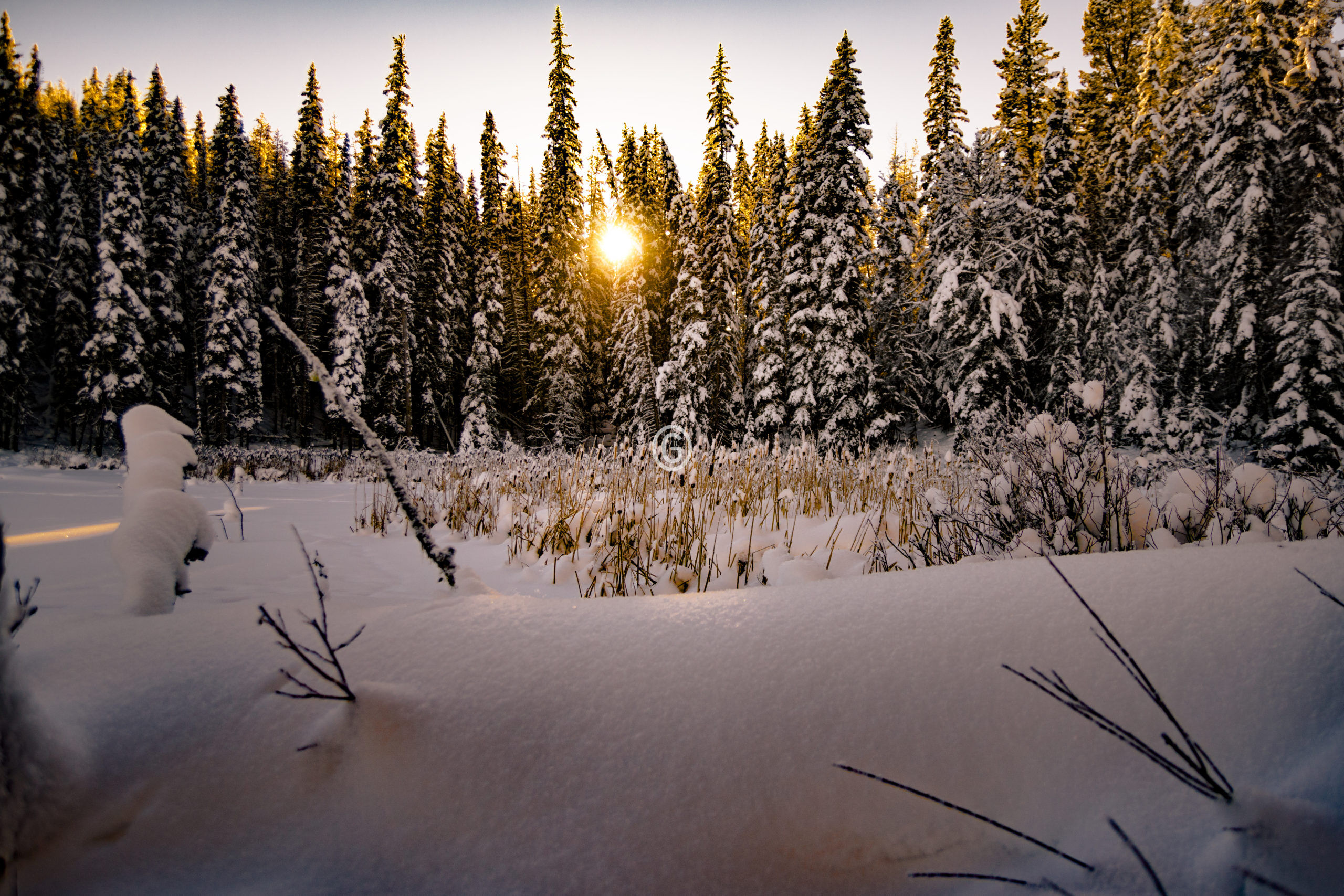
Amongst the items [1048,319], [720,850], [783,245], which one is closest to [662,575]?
[720,850]

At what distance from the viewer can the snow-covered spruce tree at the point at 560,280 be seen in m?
23.0

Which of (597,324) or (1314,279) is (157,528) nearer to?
(1314,279)

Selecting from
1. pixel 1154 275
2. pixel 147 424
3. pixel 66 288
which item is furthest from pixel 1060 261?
pixel 66 288

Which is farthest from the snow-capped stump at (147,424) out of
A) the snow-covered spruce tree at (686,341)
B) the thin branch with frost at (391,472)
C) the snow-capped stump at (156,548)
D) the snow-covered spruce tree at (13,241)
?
the snow-covered spruce tree at (13,241)

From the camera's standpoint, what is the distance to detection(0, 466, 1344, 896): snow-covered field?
30.1 inches

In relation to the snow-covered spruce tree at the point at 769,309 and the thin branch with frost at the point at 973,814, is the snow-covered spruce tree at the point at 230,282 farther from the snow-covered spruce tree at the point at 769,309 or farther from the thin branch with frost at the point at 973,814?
the thin branch with frost at the point at 973,814

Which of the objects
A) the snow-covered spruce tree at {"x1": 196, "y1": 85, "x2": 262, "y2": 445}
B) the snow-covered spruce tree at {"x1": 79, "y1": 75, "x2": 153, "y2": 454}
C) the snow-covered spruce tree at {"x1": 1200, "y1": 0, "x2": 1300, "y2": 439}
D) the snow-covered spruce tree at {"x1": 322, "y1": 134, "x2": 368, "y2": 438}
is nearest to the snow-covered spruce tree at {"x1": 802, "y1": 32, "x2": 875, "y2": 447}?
the snow-covered spruce tree at {"x1": 1200, "y1": 0, "x2": 1300, "y2": 439}

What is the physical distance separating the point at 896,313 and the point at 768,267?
Answer: 5496 mm

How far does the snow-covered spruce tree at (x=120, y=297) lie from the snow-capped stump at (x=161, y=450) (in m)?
25.9

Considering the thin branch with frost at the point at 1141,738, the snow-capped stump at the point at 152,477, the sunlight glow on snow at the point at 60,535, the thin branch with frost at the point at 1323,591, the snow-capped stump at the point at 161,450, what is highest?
the snow-capped stump at the point at 161,450

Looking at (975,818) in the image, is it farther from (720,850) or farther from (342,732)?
(342,732)

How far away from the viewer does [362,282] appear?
71.1ft

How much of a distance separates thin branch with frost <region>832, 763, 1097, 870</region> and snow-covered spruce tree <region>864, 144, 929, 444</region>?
18814 millimetres

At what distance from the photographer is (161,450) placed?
171cm
